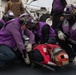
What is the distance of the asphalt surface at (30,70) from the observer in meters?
4.23

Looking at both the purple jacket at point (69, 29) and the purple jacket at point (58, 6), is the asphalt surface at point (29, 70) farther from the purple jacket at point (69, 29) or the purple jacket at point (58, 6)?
the purple jacket at point (58, 6)

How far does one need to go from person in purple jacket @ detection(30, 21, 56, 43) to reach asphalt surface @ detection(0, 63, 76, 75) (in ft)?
2.26

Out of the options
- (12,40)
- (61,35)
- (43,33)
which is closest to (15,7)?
(43,33)

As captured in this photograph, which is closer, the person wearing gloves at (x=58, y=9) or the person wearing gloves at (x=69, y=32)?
the person wearing gloves at (x=69, y=32)

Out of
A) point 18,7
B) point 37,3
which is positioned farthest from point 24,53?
point 37,3

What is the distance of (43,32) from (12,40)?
0.75m

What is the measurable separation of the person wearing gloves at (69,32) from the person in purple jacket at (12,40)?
0.62 metres

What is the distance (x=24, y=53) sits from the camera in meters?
4.38

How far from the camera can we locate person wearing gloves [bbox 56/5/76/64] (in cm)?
456

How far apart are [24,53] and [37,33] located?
76 cm

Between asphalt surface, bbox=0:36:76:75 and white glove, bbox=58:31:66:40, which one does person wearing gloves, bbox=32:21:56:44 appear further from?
asphalt surface, bbox=0:36:76:75

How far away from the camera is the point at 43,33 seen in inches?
196

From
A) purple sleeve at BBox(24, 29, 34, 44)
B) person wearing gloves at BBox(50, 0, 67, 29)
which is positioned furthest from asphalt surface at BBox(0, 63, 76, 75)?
person wearing gloves at BBox(50, 0, 67, 29)

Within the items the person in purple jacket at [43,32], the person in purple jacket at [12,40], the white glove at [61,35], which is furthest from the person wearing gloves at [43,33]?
the person in purple jacket at [12,40]
